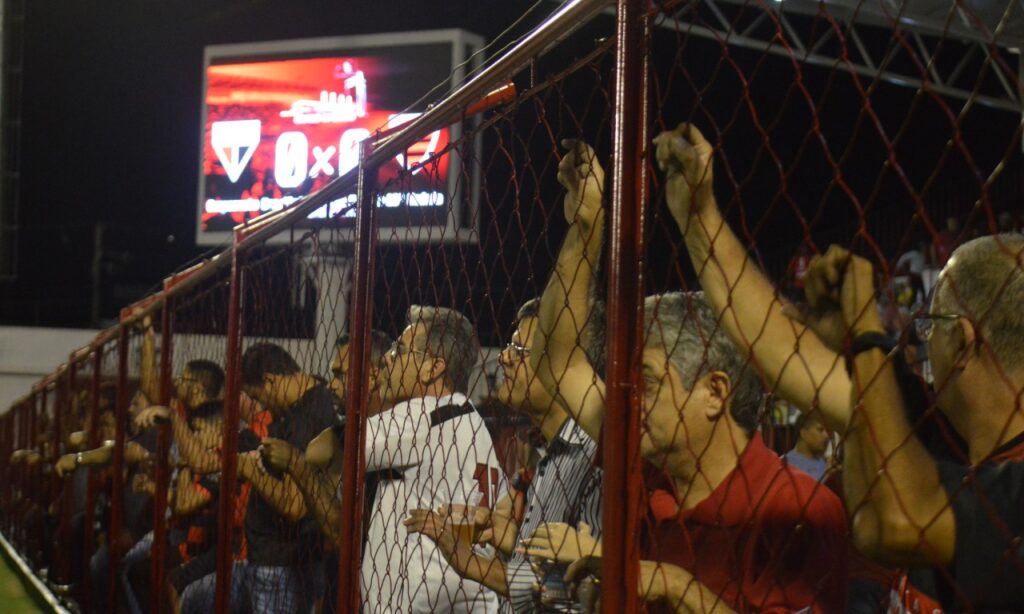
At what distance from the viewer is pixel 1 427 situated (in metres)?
11.0

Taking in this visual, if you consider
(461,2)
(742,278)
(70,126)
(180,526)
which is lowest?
(180,526)

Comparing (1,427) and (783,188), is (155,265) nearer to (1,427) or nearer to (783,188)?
(1,427)

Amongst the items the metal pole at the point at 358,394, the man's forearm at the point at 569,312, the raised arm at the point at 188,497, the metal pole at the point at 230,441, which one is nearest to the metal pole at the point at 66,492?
the raised arm at the point at 188,497

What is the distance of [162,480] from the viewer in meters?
4.31

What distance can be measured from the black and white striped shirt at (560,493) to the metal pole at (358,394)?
37 cm

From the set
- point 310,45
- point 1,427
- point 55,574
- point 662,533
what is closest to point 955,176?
point 310,45

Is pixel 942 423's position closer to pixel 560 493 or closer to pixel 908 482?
pixel 908 482

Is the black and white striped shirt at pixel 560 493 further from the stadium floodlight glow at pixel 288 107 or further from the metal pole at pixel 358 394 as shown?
the stadium floodlight glow at pixel 288 107

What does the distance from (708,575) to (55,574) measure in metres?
6.37

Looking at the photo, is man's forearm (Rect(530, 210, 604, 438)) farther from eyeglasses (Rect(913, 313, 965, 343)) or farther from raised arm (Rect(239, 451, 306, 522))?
raised arm (Rect(239, 451, 306, 522))

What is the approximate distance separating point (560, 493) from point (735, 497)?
63 centimetres

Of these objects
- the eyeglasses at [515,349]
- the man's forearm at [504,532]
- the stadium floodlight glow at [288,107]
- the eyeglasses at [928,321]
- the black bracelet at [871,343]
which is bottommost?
the man's forearm at [504,532]

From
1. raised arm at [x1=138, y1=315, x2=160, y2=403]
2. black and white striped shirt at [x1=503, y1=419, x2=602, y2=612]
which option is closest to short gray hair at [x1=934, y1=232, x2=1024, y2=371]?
black and white striped shirt at [x1=503, y1=419, x2=602, y2=612]

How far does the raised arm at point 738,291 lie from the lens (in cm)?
138
